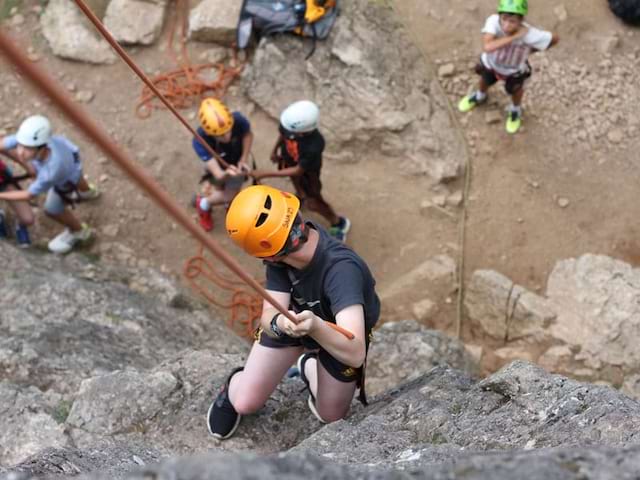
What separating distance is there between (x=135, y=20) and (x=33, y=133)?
3.74 meters

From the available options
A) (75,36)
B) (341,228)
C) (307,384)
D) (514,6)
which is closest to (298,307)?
(307,384)

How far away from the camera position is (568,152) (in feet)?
25.4

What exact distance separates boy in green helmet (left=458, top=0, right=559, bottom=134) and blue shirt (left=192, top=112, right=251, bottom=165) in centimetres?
271

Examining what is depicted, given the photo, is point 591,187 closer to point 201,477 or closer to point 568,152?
point 568,152

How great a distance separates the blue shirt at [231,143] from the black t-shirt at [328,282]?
273 cm

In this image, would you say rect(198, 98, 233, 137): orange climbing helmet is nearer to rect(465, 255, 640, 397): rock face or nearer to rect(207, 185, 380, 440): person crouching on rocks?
rect(207, 185, 380, 440): person crouching on rocks

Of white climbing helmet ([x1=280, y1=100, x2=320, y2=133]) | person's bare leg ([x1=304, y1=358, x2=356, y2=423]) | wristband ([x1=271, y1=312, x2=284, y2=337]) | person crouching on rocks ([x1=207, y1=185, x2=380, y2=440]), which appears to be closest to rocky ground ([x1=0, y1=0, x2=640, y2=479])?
person's bare leg ([x1=304, y1=358, x2=356, y2=423])

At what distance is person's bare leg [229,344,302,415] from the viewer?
409 centimetres

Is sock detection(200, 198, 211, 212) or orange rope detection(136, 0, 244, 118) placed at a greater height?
orange rope detection(136, 0, 244, 118)

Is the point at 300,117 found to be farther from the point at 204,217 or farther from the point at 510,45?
the point at 510,45

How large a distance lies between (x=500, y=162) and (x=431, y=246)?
4.64 ft

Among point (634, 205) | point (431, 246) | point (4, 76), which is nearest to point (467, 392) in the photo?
point (431, 246)

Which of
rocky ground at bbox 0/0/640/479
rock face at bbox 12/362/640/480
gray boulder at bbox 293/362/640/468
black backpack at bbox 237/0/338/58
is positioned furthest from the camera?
black backpack at bbox 237/0/338/58

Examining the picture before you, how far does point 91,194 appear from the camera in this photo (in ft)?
25.0
